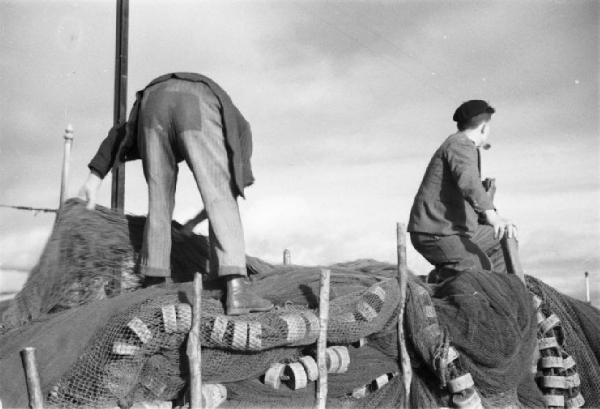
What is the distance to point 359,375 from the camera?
4496mm

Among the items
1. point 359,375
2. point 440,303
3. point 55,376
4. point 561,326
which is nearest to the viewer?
point 55,376

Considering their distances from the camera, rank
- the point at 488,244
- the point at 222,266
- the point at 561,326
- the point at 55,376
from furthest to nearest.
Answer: the point at 488,244, the point at 561,326, the point at 222,266, the point at 55,376

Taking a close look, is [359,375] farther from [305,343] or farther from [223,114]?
[223,114]

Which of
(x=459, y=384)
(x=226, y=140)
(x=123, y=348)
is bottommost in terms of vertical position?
(x=459, y=384)

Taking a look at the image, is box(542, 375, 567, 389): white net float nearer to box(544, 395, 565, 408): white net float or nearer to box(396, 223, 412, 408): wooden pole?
box(544, 395, 565, 408): white net float

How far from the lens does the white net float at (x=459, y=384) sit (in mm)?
4641

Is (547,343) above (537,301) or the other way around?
the other way around

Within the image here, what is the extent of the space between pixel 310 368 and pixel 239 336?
0.50m

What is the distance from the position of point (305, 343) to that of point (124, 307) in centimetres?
101

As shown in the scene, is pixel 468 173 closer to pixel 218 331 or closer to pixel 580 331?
pixel 580 331

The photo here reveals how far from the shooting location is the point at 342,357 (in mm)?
4383

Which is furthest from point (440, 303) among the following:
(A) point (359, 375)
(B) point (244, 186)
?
(B) point (244, 186)

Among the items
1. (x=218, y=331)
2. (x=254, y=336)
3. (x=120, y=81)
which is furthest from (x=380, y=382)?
(x=120, y=81)

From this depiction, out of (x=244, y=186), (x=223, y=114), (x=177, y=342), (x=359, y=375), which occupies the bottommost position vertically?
(x=359, y=375)
